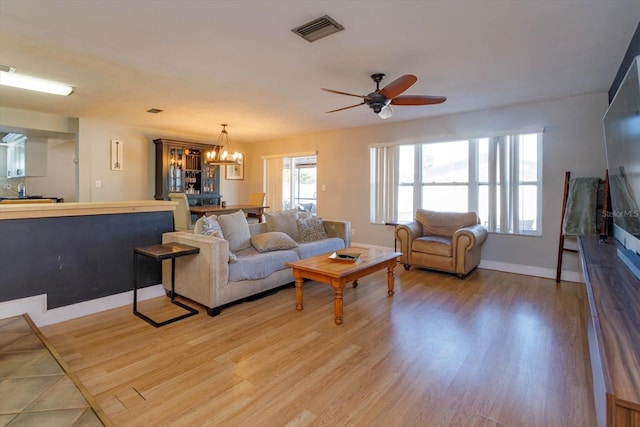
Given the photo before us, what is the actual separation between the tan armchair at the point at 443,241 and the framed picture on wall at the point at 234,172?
4.69 meters

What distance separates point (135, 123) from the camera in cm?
589

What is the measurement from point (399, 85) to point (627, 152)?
5.21 ft

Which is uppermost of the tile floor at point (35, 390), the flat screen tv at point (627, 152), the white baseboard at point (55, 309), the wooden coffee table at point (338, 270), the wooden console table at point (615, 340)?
the flat screen tv at point (627, 152)

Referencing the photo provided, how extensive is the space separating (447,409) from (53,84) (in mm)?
4817

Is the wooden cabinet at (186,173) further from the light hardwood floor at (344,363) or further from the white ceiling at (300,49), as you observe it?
the light hardwood floor at (344,363)

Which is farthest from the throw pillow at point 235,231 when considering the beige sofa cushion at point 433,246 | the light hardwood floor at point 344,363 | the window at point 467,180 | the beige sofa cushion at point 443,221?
the window at point 467,180

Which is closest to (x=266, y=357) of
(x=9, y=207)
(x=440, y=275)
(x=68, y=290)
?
(x=68, y=290)

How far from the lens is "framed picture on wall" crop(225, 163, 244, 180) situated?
25.8 ft

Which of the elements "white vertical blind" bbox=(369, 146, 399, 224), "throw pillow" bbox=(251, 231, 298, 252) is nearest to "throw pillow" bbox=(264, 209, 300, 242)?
"throw pillow" bbox=(251, 231, 298, 252)

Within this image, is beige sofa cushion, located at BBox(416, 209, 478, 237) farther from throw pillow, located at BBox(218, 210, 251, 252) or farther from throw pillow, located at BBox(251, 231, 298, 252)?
throw pillow, located at BBox(218, 210, 251, 252)

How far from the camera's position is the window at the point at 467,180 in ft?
14.7

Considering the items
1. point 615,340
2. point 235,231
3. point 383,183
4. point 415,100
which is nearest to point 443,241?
point 383,183

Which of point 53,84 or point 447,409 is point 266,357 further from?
point 53,84

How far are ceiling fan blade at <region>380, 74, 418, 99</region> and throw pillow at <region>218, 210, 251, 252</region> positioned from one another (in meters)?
2.17
